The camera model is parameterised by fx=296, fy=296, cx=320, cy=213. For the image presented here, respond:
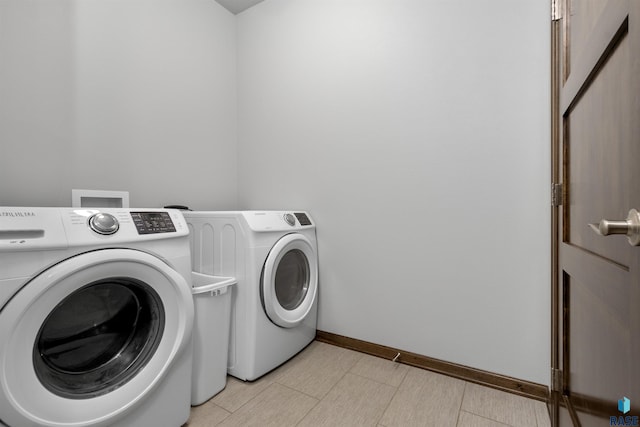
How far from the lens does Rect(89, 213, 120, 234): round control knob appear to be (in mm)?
919

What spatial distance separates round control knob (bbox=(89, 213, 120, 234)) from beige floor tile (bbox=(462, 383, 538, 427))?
1.55m

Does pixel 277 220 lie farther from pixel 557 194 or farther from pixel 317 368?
pixel 557 194

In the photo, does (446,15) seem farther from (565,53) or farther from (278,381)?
(278,381)

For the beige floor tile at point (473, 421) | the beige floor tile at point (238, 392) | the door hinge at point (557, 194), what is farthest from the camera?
the beige floor tile at point (238, 392)

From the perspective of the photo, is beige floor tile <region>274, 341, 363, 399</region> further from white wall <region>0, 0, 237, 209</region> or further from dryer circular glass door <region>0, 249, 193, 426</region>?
white wall <region>0, 0, 237, 209</region>

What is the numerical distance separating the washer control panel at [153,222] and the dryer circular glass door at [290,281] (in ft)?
1.69

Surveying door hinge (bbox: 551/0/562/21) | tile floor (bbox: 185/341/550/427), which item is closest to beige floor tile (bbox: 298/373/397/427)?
tile floor (bbox: 185/341/550/427)

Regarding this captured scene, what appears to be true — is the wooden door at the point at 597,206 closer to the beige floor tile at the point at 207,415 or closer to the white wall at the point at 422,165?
the white wall at the point at 422,165

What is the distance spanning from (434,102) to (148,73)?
1673mm

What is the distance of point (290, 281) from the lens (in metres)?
1.76

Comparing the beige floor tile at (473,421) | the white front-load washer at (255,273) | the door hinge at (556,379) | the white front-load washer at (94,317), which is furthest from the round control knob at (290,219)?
the door hinge at (556,379)

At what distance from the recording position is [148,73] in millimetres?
1788

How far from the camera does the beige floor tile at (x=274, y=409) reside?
121cm

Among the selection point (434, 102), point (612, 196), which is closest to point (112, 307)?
point (612, 196)
